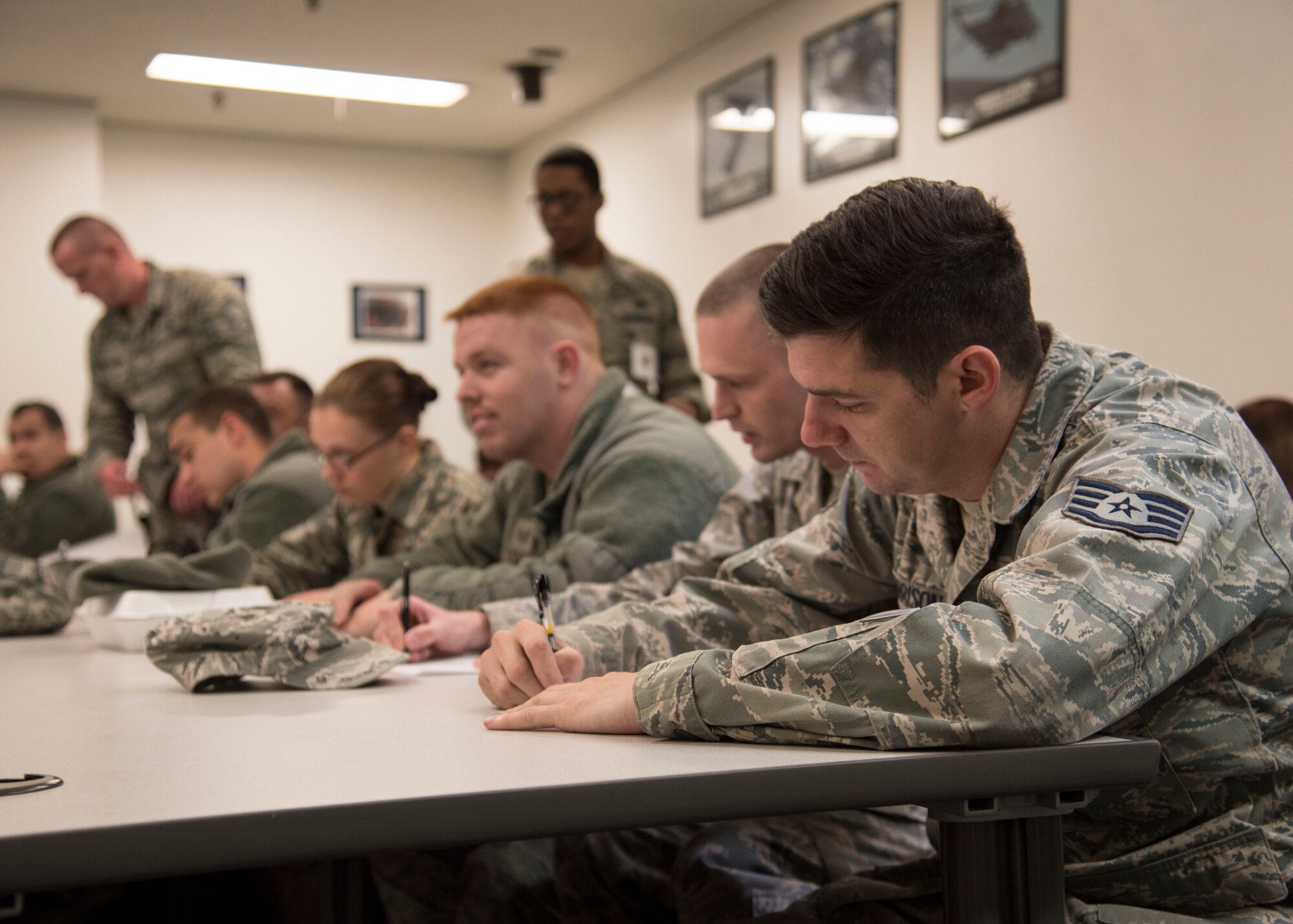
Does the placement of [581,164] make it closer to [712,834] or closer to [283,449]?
[283,449]

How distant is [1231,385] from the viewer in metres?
3.43

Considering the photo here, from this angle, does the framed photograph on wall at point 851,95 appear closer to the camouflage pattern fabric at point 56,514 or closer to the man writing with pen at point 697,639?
the man writing with pen at point 697,639

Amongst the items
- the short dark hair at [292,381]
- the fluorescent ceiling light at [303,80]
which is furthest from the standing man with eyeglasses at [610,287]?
the fluorescent ceiling light at [303,80]

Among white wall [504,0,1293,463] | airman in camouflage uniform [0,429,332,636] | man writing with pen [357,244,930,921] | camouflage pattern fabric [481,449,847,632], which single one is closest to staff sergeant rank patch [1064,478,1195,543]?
man writing with pen [357,244,930,921]

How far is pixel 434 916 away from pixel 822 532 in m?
0.85

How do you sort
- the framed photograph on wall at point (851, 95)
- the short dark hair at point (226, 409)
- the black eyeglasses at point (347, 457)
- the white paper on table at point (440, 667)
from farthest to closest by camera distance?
the framed photograph on wall at point (851, 95), the short dark hair at point (226, 409), the black eyeglasses at point (347, 457), the white paper on table at point (440, 667)

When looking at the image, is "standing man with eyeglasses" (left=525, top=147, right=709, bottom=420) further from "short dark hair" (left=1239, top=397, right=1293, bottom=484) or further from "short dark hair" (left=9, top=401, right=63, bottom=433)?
"short dark hair" (left=9, top=401, right=63, bottom=433)

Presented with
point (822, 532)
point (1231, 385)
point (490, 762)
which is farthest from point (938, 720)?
point (1231, 385)

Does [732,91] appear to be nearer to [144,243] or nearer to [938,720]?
[144,243]

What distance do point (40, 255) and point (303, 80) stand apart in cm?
180

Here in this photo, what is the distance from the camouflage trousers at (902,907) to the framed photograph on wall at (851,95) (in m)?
4.03

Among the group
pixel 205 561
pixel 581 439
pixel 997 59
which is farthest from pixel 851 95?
pixel 205 561

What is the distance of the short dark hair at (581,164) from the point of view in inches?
154

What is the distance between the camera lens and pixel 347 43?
235 inches
